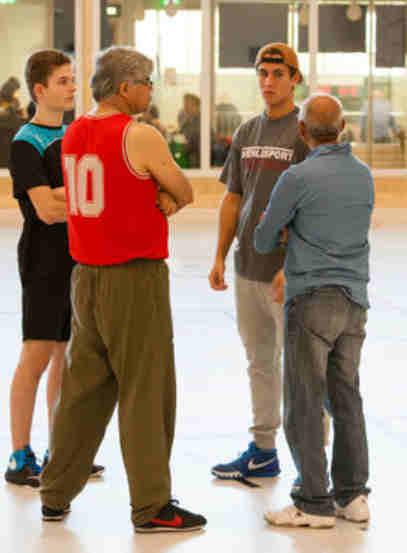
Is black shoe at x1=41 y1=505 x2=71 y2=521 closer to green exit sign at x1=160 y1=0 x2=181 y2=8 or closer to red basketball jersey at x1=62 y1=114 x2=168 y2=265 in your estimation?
red basketball jersey at x1=62 y1=114 x2=168 y2=265

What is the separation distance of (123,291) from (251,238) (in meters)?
0.83

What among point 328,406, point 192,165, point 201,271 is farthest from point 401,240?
point 328,406

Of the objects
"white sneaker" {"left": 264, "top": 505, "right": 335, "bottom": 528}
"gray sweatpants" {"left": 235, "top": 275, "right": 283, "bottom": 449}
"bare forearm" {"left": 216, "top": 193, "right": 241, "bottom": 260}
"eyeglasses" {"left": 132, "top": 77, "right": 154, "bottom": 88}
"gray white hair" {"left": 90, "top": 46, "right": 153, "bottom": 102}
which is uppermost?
"gray white hair" {"left": 90, "top": 46, "right": 153, "bottom": 102}

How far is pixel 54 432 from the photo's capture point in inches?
172

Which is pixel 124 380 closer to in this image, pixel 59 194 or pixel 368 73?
pixel 59 194

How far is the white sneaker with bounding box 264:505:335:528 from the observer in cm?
428

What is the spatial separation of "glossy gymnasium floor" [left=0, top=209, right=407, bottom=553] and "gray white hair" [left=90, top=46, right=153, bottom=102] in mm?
1487

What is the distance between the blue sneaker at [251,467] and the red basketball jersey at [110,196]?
114 centimetres

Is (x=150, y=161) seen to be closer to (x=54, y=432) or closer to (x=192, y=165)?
(x=54, y=432)

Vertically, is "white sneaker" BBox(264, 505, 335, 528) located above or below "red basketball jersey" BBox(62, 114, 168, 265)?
below

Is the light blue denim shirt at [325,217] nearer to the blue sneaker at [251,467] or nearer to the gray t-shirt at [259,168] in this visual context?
the gray t-shirt at [259,168]

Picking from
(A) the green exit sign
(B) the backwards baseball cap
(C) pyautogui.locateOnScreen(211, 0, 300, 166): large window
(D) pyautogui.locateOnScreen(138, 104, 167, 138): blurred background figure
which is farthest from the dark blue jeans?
(A) the green exit sign

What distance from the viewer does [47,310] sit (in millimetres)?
4777

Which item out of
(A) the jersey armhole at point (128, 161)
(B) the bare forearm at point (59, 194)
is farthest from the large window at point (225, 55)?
(A) the jersey armhole at point (128, 161)
